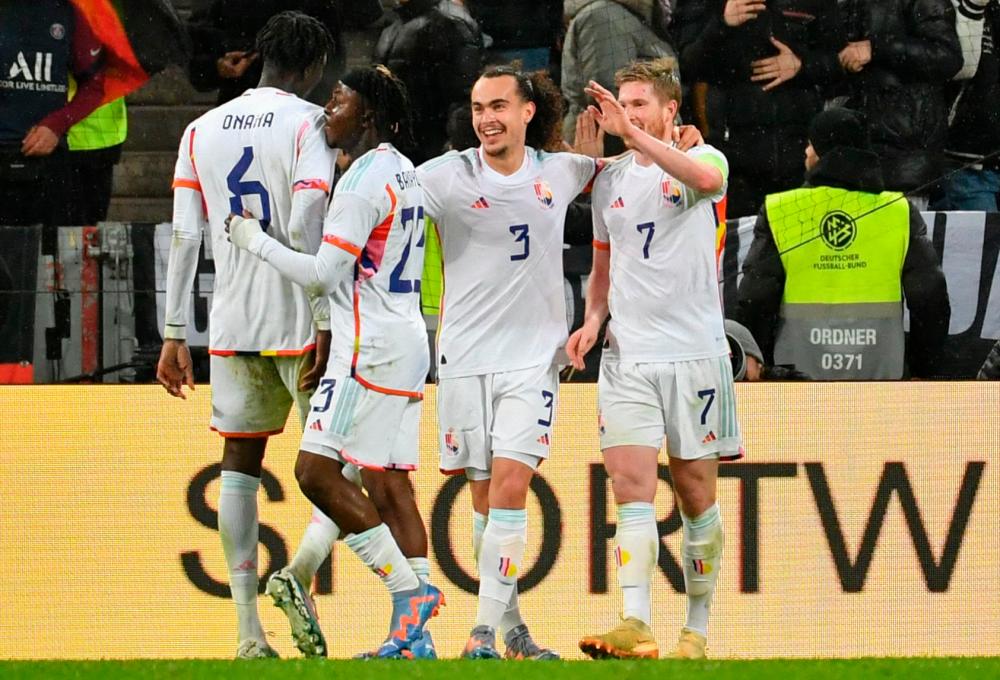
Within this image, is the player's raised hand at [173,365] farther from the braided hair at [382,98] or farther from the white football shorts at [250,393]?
the braided hair at [382,98]

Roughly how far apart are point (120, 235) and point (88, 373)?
1.99ft

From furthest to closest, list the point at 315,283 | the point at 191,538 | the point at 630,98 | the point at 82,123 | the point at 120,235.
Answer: the point at 82,123, the point at 120,235, the point at 191,538, the point at 630,98, the point at 315,283

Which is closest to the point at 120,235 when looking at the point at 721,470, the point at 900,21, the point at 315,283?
the point at 315,283

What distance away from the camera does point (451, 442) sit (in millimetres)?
5605

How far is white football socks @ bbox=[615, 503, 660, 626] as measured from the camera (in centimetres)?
539

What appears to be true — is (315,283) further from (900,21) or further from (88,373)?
(900,21)

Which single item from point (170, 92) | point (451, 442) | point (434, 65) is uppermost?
point (434, 65)

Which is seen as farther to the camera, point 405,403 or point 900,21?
point 900,21

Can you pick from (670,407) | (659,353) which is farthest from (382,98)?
(670,407)

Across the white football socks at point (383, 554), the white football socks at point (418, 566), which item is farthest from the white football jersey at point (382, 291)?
the white football socks at point (418, 566)

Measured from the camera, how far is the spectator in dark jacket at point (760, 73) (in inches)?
310

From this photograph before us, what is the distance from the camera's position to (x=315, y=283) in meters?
5.12

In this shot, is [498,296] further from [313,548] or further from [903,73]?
[903,73]

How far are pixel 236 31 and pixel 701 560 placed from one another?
12.1 feet
